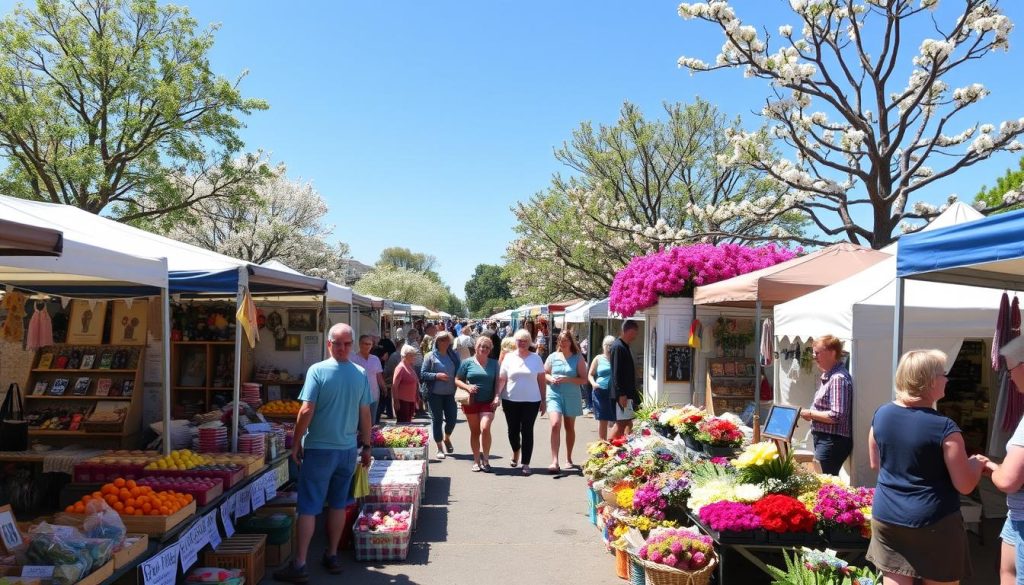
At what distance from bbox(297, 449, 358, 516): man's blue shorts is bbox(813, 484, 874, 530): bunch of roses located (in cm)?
343

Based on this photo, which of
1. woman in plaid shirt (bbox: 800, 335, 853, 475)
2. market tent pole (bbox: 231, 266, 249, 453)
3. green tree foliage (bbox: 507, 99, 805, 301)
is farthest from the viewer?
green tree foliage (bbox: 507, 99, 805, 301)

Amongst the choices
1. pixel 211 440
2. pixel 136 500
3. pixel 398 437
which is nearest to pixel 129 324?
pixel 211 440

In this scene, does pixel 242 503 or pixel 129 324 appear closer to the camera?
pixel 242 503

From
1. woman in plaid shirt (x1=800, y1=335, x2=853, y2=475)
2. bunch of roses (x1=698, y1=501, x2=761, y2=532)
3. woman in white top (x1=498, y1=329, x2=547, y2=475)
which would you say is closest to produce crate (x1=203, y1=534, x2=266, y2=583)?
bunch of roses (x1=698, y1=501, x2=761, y2=532)

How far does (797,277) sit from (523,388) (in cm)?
388

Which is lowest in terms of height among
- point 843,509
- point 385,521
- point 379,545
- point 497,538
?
point 497,538

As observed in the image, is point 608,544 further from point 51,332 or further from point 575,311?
point 575,311

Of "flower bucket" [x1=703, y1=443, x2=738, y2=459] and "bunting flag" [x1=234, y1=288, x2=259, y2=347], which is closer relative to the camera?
"bunting flag" [x1=234, y1=288, x2=259, y2=347]

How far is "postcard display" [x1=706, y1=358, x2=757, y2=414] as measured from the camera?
12.5 meters

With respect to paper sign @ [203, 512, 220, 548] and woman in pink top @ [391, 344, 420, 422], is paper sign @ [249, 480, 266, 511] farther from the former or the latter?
woman in pink top @ [391, 344, 420, 422]

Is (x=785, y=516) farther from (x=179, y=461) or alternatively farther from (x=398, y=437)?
(x=398, y=437)

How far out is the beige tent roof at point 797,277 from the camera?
31.7 ft

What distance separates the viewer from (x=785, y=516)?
5.00 metres

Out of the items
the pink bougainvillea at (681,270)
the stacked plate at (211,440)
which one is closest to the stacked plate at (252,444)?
the stacked plate at (211,440)
